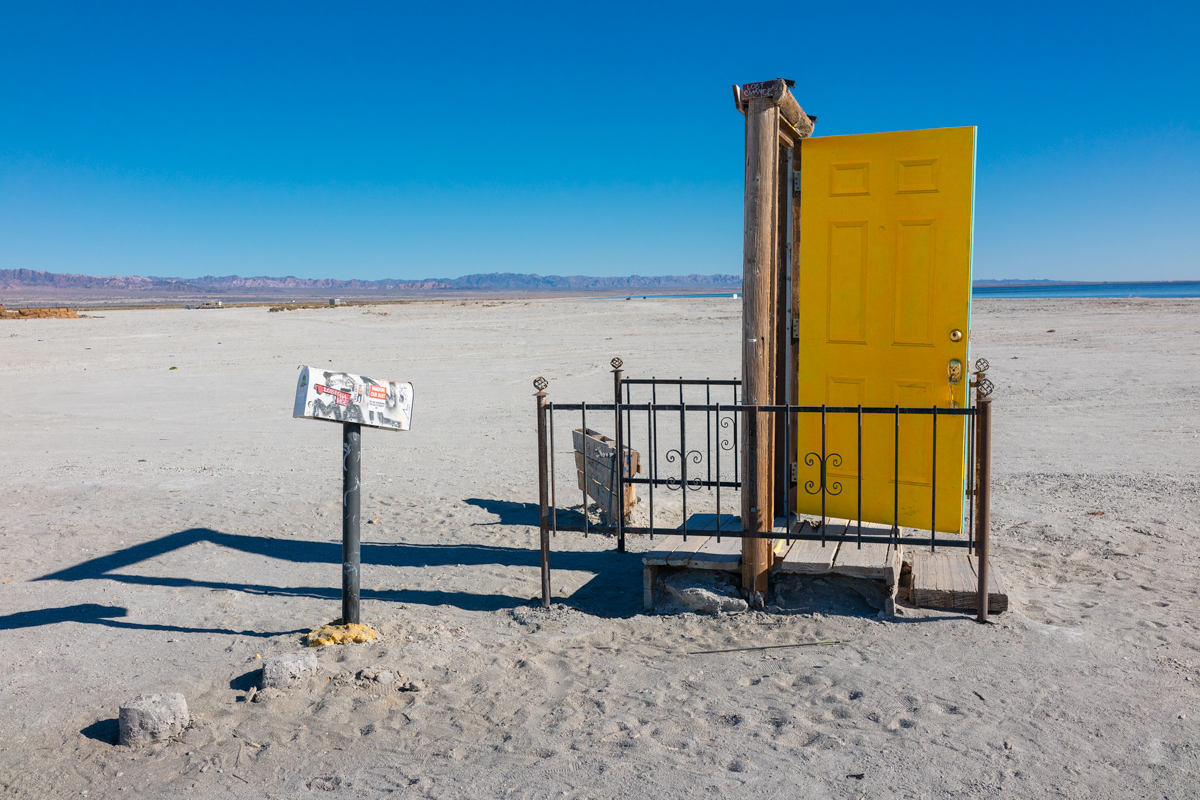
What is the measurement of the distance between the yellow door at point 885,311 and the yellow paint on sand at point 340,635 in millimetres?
3057

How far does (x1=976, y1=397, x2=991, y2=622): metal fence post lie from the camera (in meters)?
4.75

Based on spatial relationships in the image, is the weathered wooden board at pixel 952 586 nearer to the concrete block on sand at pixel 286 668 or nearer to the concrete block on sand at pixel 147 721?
the concrete block on sand at pixel 286 668

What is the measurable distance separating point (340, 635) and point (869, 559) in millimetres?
3225

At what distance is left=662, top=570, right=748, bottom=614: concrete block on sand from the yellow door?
96 centimetres

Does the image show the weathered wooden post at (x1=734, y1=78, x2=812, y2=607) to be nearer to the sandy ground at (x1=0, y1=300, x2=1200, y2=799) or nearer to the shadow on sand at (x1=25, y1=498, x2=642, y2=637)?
the sandy ground at (x1=0, y1=300, x2=1200, y2=799)

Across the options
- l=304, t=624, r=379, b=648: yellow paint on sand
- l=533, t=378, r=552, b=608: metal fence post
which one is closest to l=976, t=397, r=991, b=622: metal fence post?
l=533, t=378, r=552, b=608: metal fence post

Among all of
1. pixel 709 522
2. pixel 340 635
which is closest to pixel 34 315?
pixel 340 635

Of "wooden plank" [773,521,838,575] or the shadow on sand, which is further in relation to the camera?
the shadow on sand

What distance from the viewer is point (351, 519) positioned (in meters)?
4.92

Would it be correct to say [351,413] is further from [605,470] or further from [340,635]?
[605,470]

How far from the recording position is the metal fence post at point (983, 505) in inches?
187

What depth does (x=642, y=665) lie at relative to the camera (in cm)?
466

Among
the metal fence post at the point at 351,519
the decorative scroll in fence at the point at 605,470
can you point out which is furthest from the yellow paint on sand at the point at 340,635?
the decorative scroll in fence at the point at 605,470

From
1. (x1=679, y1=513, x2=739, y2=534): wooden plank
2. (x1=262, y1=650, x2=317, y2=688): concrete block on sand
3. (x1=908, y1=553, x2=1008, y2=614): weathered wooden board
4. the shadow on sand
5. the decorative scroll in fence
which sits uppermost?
the decorative scroll in fence
